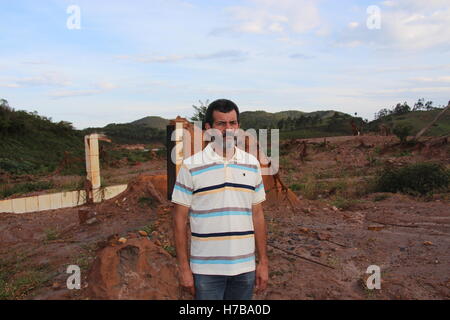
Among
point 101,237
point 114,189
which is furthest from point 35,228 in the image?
point 114,189

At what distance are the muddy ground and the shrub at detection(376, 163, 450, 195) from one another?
17.7 inches

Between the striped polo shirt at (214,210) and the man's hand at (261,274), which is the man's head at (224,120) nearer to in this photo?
the striped polo shirt at (214,210)

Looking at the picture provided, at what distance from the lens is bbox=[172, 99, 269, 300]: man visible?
1882mm

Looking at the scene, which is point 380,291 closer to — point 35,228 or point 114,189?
point 35,228

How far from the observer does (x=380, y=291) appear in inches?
133

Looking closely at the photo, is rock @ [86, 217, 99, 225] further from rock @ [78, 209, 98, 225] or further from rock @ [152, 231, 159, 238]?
rock @ [152, 231, 159, 238]

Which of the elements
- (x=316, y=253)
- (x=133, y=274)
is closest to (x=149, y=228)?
(x=133, y=274)

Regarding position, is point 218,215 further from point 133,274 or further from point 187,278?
point 133,274

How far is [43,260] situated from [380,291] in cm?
349

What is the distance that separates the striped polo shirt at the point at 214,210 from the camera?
6.16 ft

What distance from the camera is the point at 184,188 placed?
1.88 meters

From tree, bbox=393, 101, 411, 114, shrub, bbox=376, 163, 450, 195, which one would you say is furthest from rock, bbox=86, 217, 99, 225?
tree, bbox=393, 101, 411, 114

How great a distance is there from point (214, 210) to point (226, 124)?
1.41ft

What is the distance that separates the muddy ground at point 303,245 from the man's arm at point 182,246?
1019 millimetres
